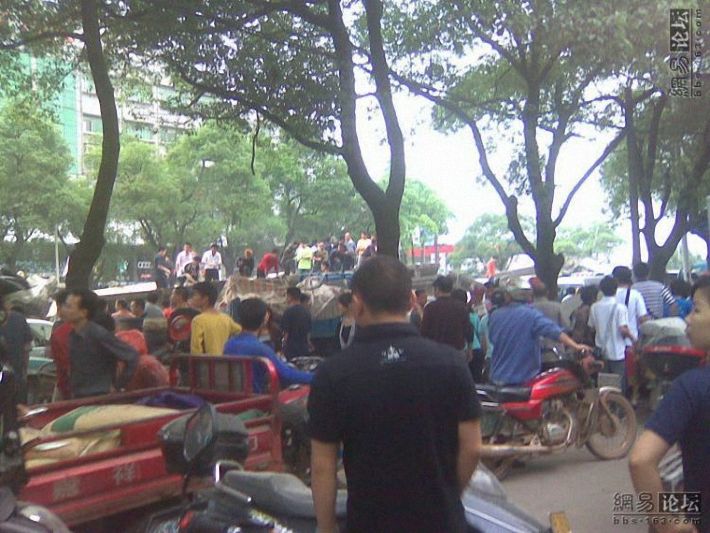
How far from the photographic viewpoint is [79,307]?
564 centimetres

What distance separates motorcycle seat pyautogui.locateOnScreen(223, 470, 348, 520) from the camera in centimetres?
312

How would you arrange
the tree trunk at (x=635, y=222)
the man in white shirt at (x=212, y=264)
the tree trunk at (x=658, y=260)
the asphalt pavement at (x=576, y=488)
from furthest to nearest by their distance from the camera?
the man in white shirt at (x=212, y=264)
the tree trunk at (x=658, y=260)
the tree trunk at (x=635, y=222)
the asphalt pavement at (x=576, y=488)

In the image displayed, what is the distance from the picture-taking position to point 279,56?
40.1 feet

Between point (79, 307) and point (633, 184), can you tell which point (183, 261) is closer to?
point (633, 184)

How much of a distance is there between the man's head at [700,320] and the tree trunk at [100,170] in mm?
7758

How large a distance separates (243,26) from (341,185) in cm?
2365

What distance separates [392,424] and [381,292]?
0.40 m

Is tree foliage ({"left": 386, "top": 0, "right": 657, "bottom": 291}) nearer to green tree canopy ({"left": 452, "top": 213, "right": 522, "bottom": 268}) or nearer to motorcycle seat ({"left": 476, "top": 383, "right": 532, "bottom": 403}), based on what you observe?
motorcycle seat ({"left": 476, "top": 383, "right": 532, "bottom": 403})

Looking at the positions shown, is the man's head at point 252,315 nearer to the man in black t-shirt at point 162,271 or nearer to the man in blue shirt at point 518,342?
the man in blue shirt at point 518,342

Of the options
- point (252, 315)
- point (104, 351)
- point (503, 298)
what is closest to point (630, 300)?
point (503, 298)

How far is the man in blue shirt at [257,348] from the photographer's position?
523 cm

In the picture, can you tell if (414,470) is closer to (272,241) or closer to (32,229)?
(32,229)

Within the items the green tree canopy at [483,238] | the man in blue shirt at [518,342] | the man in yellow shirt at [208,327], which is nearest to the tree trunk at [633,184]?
the man in blue shirt at [518,342]

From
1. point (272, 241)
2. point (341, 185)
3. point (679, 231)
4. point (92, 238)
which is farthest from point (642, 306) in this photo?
point (272, 241)
